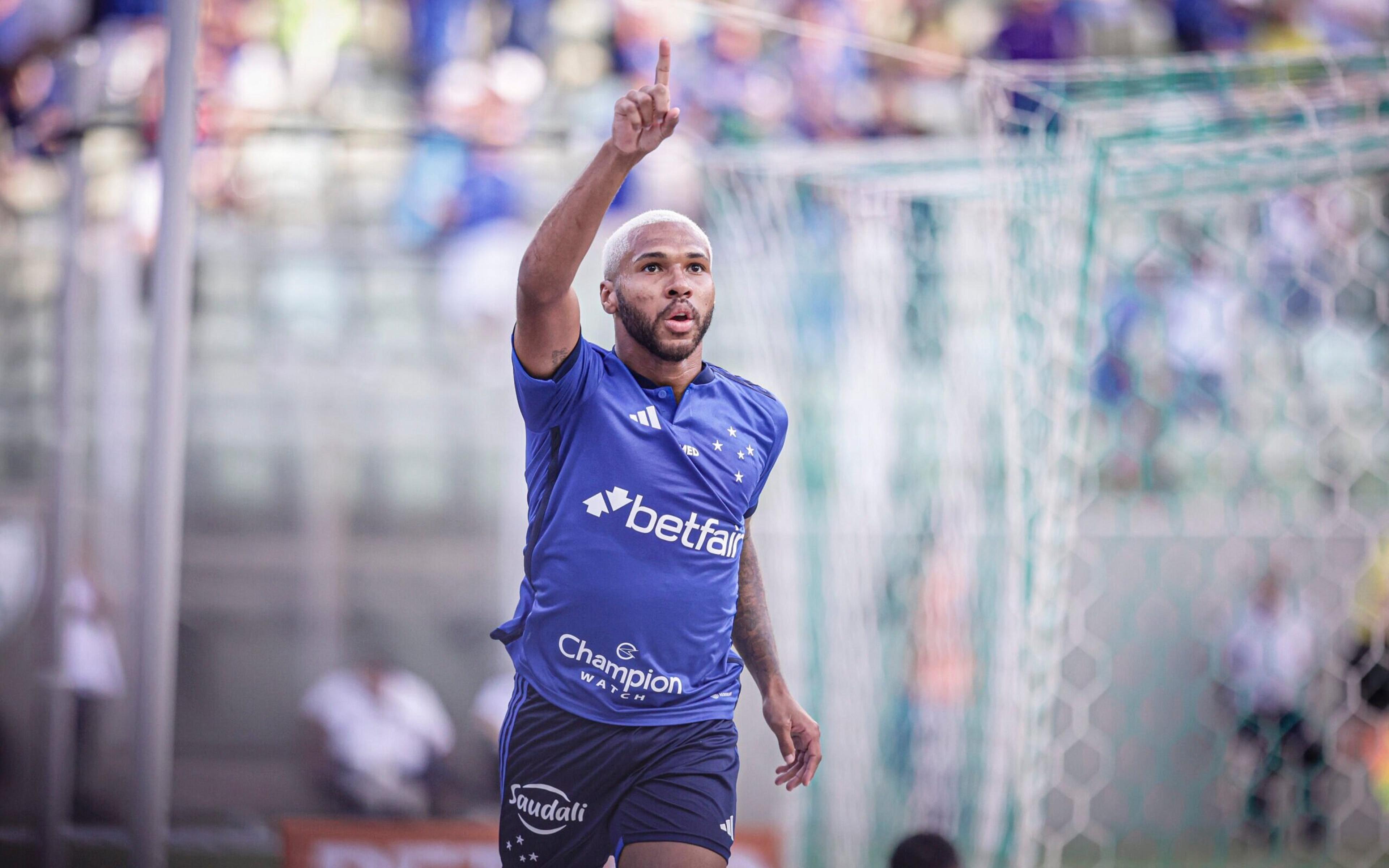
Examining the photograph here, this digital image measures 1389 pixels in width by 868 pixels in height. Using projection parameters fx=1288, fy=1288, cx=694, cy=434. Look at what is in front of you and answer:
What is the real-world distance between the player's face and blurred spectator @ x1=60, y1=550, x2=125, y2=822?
3.72 metres

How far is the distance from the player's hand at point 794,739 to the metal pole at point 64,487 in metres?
2.84

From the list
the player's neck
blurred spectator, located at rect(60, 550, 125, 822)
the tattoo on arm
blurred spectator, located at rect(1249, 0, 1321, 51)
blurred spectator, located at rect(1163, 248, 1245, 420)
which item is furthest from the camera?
blurred spectator, located at rect(1249, 0, 1321, 51)

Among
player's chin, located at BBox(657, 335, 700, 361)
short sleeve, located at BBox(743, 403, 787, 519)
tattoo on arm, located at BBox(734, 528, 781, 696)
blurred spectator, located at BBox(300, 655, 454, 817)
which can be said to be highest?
player's chin, located at BBox(657, 335, 700, 361)

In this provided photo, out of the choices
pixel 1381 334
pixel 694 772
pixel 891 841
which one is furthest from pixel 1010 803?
pixel 1381 334

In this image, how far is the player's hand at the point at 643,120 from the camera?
2023 millimetres

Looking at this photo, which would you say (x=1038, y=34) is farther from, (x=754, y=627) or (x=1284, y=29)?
(x=754, y=627)

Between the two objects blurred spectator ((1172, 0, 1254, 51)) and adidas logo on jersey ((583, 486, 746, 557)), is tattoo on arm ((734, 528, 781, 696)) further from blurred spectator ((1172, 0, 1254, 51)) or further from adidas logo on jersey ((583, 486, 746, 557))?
blurred spectator ((1172, 0, 1254, 51))

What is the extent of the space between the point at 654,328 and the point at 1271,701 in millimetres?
5743

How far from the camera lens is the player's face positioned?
2348 millimetres

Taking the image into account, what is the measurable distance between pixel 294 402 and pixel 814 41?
362cm

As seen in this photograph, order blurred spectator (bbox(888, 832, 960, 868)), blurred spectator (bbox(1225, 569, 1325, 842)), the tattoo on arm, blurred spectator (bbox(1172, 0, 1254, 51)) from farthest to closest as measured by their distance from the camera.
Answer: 1. blurred spectator (bbox(1172, 0, 1254, 51))
2. blurred spectator (bbox(1225, 569, 1325, 842))
3. blurred spectator (bbox(888, 832, 960, 868))
4. the tattoo on arm

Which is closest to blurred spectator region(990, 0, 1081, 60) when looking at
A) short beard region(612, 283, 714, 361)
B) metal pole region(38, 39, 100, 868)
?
metal pole region(38, 39, 100, 868)

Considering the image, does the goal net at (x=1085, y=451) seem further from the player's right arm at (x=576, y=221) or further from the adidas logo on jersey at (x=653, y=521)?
the player's right arm at (x=576, y=221)

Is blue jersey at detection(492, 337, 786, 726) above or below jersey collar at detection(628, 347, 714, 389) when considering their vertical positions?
below
